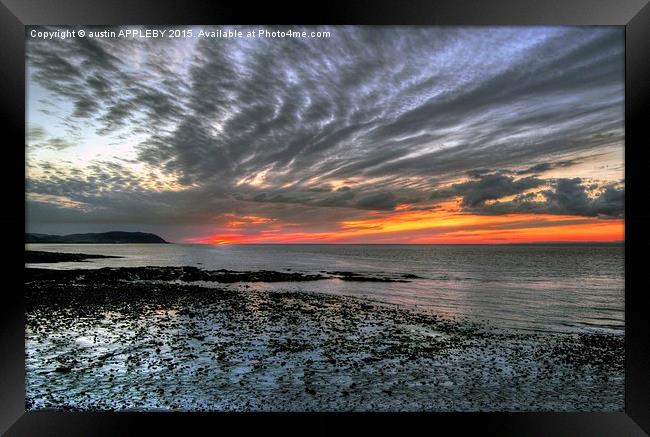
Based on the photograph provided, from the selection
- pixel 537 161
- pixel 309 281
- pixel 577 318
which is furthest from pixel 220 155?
pixel 577 318

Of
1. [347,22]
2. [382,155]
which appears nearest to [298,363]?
[347,22]

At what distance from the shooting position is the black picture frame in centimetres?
569

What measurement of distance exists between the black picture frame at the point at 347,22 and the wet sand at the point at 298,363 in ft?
4.85

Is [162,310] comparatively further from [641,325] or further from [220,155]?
[220,155]

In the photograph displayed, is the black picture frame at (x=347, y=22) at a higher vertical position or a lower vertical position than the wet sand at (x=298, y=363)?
higher

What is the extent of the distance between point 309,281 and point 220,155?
134 feet

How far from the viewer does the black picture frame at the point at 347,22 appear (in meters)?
5.69

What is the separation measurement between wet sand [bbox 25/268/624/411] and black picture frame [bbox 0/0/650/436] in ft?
4.85

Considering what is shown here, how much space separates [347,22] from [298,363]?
320 inches

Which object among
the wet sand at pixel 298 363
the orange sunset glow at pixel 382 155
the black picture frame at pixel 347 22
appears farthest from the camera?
the orange sunset glow at pixel 382 155

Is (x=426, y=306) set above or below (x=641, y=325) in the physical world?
below

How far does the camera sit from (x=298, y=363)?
952 centimetres

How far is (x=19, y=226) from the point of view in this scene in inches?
228

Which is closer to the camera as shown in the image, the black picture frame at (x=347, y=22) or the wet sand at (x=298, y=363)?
the black picture frame at (x=347, y=22)
